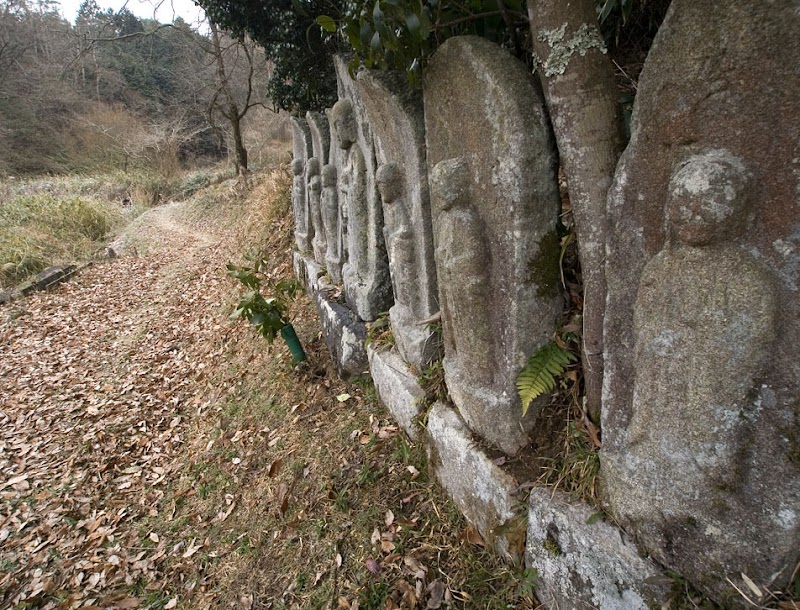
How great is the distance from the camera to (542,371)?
162cm

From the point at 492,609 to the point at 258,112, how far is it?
19.0m

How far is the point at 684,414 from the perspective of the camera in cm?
115

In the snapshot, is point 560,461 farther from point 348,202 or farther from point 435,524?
point 348,202

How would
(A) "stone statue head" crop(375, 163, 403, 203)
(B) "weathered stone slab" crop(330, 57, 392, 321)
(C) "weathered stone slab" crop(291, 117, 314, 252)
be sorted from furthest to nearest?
(C) "weathered stone slab" crop(291, 117, 314, 252) < (B) "weathered stone slab" crop(330, 57, 392, 321) < (A) "stone statue head" crop(375, 163, 403, 203)

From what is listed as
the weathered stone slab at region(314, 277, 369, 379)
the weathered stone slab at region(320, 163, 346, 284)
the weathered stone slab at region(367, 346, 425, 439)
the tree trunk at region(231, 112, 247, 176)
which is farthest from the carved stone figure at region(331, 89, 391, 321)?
the tree trunk at region(231, 112, 247, 176)

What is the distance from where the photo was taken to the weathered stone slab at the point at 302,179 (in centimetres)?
509

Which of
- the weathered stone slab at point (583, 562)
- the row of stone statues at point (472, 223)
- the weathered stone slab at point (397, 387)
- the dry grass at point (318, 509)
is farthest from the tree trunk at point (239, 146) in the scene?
the weathered stone slab at point (583, 562)

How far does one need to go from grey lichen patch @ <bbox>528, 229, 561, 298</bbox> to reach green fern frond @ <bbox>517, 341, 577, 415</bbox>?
0.21 metres

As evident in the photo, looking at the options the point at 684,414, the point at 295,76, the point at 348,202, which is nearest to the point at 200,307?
the point at 295,76

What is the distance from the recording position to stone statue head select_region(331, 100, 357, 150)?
3.13 metres

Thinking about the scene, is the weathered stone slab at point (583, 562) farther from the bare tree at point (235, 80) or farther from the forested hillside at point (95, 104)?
the forested hillside at point (95, 104)

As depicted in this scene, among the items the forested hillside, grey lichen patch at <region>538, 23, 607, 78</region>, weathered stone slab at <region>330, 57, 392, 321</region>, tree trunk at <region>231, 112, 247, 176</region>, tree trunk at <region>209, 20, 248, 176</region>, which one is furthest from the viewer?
the forested hillside

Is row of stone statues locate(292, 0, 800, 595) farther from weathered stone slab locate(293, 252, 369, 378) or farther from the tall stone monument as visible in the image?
the tall stone monument

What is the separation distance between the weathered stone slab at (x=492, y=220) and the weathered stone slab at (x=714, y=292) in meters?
0.34
